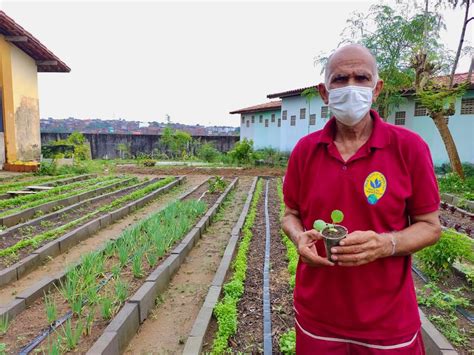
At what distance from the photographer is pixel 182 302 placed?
3.39 meters

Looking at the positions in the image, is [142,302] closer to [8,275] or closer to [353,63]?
[8,275]

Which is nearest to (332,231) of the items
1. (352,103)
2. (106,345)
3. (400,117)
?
(352,103)

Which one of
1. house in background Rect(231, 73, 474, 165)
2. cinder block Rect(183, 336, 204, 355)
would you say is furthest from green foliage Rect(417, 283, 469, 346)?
house in background Rect(231, 73, 474, 165)

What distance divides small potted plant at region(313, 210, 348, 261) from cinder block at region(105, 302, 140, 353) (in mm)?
1902

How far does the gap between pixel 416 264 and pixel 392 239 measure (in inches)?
136

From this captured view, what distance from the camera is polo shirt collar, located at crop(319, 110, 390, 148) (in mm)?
1324

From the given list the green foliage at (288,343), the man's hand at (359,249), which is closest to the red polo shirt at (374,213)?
the man's hand at (359,249)

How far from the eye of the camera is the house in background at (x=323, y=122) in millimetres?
12719

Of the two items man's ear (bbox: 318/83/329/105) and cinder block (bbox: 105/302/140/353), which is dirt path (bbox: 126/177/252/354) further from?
man's ear (bbox: 318/83/329/105)

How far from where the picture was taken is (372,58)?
1.39 metres

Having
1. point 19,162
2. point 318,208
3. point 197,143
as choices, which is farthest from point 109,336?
point 197,143

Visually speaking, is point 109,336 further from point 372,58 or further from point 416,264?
point 416,264

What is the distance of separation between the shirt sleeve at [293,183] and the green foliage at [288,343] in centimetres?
145

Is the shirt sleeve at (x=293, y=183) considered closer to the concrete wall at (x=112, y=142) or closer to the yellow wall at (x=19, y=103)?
the yellow wall at (x=19, y=103)
